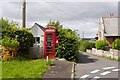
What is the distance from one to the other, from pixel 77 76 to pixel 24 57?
6.96 metres

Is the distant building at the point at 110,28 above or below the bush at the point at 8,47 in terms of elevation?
above

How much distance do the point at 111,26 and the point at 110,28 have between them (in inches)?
23.3

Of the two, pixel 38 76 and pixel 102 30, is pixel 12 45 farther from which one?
pixel 102 30

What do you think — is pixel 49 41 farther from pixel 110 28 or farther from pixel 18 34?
pixel 110 28

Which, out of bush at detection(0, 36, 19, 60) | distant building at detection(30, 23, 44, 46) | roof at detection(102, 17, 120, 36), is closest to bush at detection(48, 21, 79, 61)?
bush at detection(0, 36, 19, 60)

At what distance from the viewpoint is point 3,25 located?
19.6 meters

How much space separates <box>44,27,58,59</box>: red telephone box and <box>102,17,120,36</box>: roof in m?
24.8

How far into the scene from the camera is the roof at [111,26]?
145ft

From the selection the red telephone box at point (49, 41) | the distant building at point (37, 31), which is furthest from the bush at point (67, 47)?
the distant building at point (37, 31)

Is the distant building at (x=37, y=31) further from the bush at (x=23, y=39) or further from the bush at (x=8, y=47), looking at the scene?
the bush at (x=8, y=47)

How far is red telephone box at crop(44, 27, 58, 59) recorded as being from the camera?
20.5m

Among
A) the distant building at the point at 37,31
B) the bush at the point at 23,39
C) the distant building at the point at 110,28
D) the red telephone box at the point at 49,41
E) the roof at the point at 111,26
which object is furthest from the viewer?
the roof at the point at 111,26

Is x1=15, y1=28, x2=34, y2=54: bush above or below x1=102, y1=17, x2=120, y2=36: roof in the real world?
below

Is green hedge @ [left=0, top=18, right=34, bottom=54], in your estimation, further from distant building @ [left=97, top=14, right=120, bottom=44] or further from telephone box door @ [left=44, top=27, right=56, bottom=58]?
distant building @ [left=97, top=14, right=120, bottom=44]
